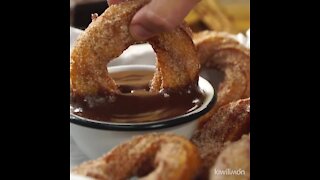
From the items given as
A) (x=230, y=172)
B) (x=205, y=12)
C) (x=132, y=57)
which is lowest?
(x=230, y=172)

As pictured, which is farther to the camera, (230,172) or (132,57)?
(132,57)

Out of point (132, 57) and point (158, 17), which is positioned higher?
point (158, 17)

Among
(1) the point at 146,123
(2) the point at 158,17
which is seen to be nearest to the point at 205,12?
(2) the point at 158,17

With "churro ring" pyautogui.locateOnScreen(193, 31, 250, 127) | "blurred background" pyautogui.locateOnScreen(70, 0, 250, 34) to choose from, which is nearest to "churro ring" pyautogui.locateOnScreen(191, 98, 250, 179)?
"churro ring" pyautogui.locateOnScreen(193, 31, 250, 127)

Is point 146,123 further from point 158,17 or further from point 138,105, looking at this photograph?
point 158,17

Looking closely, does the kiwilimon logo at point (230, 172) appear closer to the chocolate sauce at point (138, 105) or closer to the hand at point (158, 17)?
the chocolate sauce at point (138, 105)

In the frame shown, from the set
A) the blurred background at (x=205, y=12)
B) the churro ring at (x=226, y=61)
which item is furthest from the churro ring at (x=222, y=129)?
the blurred background at (x=205, y=12)

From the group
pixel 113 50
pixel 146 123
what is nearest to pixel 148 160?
pixel 146 123
